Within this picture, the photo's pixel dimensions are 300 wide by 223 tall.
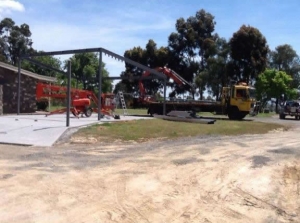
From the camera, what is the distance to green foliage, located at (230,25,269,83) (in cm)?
5547

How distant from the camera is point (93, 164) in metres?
11.1

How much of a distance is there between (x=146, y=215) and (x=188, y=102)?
30.0m

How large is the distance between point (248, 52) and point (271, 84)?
561cm

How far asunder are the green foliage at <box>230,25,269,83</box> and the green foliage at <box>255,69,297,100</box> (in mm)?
1022

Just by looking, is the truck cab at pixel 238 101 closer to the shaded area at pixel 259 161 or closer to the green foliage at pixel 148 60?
the shaded area at pixel 259 161

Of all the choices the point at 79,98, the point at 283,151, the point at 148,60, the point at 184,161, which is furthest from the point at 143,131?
the point at 148,60

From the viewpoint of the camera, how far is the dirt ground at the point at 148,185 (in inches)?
275

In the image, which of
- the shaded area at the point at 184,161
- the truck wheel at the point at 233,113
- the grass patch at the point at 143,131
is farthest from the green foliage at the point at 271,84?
the shaded area at the point at 184,161

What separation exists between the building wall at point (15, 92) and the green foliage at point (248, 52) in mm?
30268

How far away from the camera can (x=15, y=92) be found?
30547 millimetres

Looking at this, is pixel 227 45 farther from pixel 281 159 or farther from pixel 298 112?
pixel 281 159

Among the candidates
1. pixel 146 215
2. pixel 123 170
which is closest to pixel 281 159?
A: pixel 123 170

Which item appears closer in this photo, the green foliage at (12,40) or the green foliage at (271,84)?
the green foliage at (271,84)

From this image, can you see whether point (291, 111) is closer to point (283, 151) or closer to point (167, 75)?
point (167, 75)
